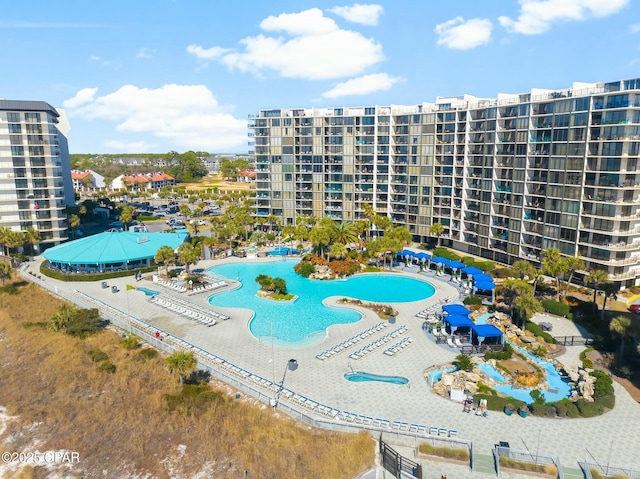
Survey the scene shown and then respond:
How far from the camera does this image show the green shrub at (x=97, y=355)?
152 ft

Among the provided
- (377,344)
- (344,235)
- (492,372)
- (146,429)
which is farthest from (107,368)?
(344,235)

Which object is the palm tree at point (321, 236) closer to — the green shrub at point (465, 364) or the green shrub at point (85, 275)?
the green shrub at point (85, 275)

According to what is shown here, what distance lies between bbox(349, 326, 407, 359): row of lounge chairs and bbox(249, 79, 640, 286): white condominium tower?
34094 millimetres

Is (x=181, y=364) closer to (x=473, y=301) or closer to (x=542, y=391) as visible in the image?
(x=542, y=391)

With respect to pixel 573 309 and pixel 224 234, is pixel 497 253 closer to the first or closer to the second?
pixel 573 309

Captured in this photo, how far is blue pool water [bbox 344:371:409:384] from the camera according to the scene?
138 feet

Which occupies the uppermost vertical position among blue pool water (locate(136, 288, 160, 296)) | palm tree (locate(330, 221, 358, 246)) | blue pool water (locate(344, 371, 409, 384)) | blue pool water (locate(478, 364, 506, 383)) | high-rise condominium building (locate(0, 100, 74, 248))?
high-rise condominium building (locate(0, 100, 74, 248))

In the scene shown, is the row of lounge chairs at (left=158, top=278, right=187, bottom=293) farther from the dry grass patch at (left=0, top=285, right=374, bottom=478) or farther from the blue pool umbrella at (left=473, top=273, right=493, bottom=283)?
the blue pool umbrella at (left=473, top=273, right=493, bottom=283)

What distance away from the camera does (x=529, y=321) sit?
5547 cm

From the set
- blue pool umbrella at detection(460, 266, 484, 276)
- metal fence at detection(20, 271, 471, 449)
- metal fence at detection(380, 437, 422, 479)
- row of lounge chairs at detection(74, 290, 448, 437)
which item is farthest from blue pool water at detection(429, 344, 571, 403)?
blue pool umbrella at detection(460, 266, 484, 276)

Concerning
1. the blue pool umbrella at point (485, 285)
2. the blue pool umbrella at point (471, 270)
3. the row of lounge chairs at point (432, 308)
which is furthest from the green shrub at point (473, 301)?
the blue pool umbrella at point (471, 270)

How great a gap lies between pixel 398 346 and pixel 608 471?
72.5 ft

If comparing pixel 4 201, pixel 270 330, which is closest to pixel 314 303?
pixel 270 330

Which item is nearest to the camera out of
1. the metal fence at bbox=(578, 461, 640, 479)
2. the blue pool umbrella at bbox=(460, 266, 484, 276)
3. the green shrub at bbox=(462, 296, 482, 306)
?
the metal fence at bbox=(578, 461, 640, 479)
